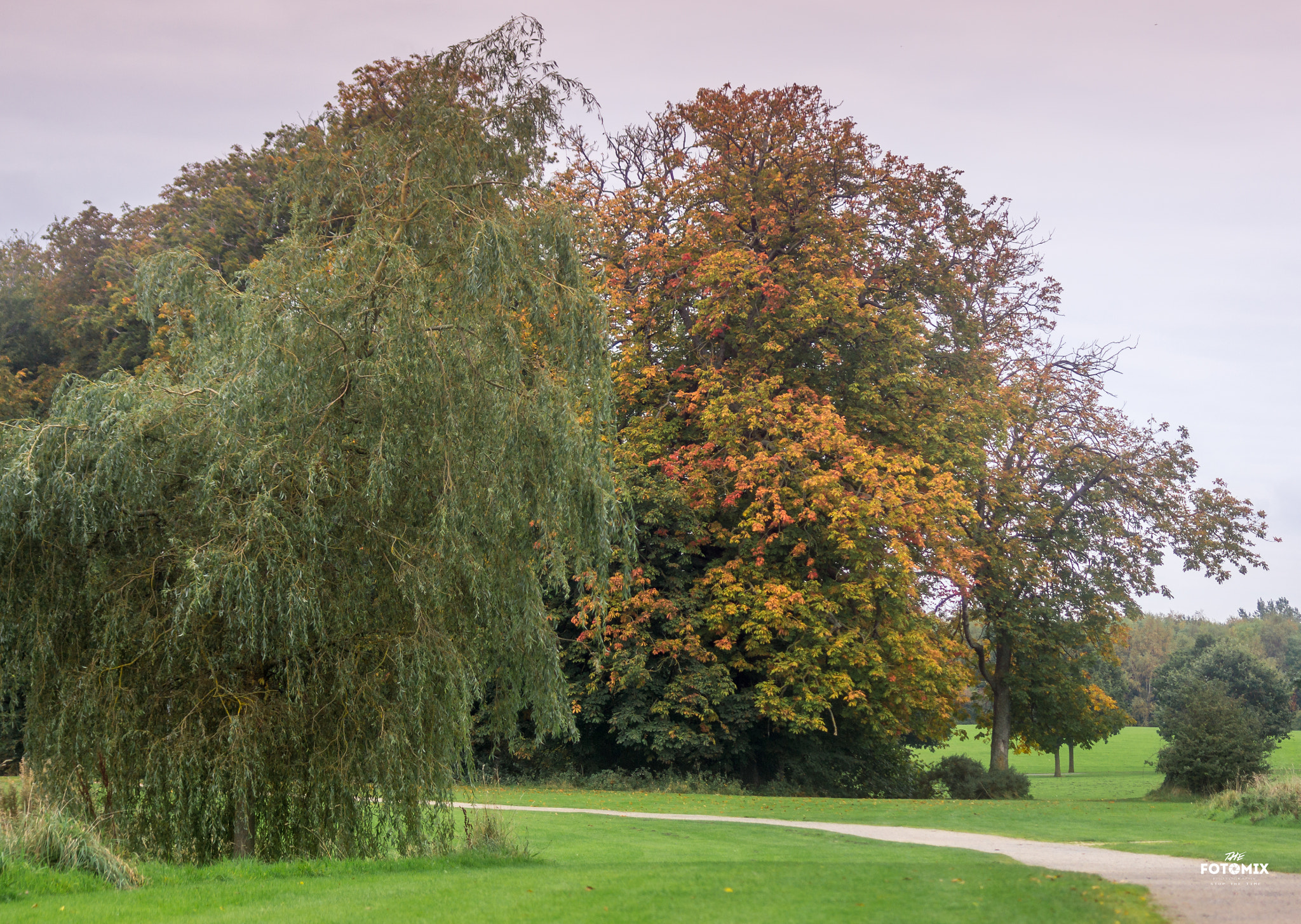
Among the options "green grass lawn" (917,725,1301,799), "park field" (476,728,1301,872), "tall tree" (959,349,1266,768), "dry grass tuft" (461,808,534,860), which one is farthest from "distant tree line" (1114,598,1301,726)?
"dry grass tuft" (461,808,534,860)

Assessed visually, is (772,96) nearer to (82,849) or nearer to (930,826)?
(930,826)

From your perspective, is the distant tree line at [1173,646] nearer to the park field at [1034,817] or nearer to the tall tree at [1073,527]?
the tall tree at [1073,527]

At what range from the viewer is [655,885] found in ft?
30.0

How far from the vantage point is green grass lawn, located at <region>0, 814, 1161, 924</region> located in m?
7.77

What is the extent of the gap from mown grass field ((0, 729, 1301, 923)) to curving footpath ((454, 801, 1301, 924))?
0.41 meters

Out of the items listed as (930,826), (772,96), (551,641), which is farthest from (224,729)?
(772,96)

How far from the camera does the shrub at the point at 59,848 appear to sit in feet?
28.5

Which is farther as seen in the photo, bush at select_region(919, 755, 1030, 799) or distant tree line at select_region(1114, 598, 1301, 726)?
distant tree line at select_region(1114, 598, 1301, 726)

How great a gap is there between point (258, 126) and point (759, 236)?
1352cm

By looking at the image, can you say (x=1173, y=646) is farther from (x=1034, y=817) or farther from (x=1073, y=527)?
(x=1034, y=817)

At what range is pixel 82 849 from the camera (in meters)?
8.91

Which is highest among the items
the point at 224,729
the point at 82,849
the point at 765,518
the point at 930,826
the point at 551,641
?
the point at 765,518

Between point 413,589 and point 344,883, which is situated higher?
point 413,589

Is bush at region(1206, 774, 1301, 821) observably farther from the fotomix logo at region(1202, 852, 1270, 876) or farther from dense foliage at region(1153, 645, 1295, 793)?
the fotomix logo at region(1202, 852, 1270, 876)
